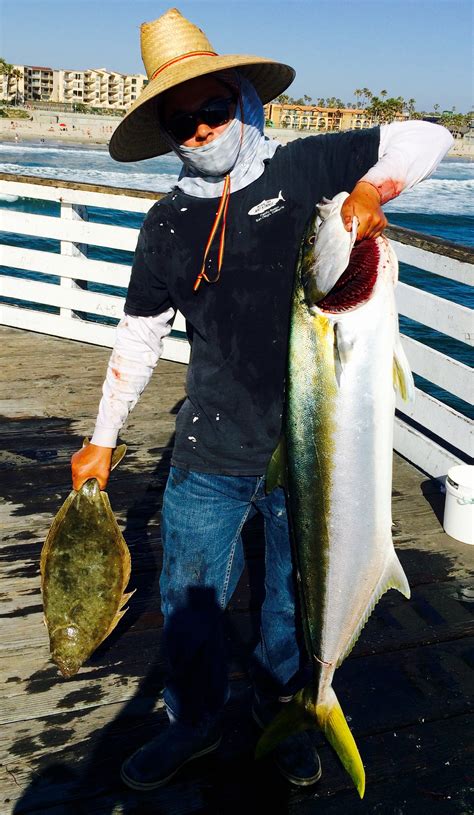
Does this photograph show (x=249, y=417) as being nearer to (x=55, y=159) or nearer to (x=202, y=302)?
(x=202, y=302)

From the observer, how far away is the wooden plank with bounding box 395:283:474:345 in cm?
482

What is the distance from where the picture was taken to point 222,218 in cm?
239

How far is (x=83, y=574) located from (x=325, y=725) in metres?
1.06

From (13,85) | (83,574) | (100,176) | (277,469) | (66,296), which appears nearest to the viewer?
(277,469)

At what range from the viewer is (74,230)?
7375 mm

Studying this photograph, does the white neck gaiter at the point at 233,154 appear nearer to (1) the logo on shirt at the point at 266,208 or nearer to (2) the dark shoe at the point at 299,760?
(1) the logo on shirt at the point at 266,208

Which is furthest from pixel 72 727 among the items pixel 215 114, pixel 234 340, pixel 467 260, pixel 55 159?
pixel 55 159

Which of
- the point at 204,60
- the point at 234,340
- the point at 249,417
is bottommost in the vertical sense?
the point at 249,417

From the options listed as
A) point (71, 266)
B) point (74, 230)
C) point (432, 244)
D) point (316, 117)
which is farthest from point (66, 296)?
point (316, 117)

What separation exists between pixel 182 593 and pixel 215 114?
1.58 m

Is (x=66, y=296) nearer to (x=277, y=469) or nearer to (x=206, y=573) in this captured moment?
(x=206, y=573)

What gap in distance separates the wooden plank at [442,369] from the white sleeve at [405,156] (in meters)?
2.70

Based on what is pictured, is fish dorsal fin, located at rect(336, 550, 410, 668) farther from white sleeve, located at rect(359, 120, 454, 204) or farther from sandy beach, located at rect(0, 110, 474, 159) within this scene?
sandy beach, located at rect(0, 110, 474, 159)

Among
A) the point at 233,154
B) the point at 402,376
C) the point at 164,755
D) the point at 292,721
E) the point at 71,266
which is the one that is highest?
the point at 233,154
